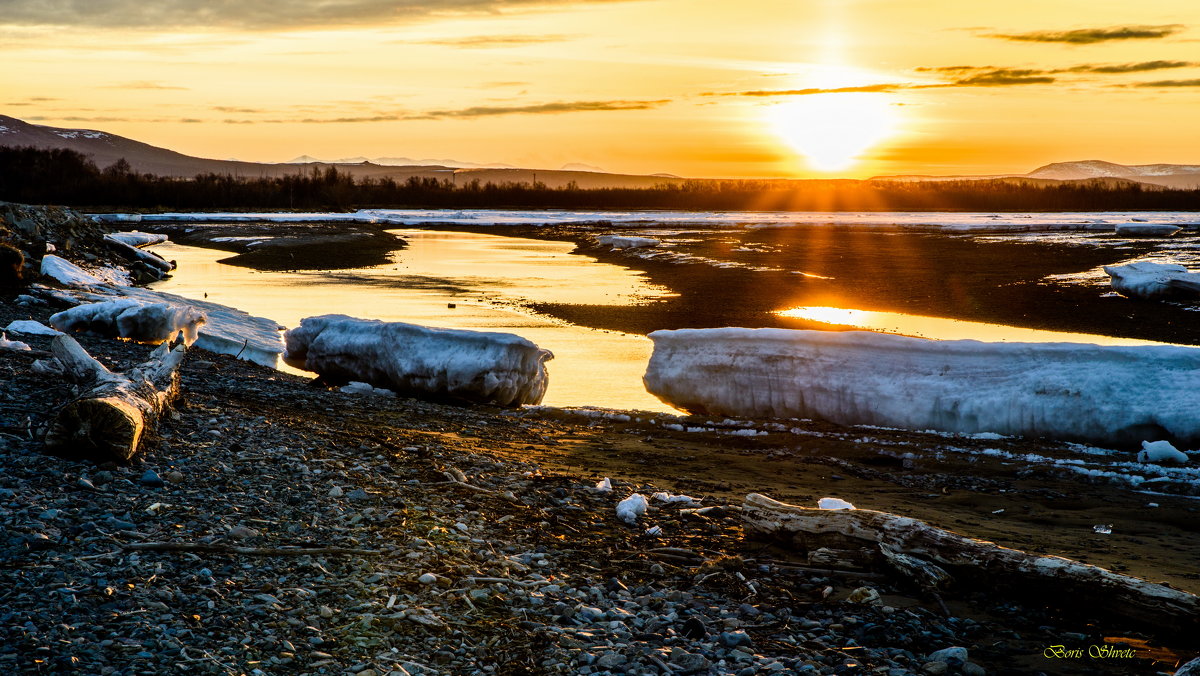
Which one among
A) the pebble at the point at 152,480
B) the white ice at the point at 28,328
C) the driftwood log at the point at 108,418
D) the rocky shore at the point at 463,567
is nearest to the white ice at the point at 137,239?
the white ice at the point at 28,328

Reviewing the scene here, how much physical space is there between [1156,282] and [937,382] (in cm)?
1690

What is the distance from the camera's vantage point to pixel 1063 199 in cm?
8912

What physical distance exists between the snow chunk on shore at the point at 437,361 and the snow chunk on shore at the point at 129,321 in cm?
229

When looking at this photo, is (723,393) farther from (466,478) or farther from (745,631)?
(745,631)

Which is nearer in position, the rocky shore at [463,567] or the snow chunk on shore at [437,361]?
the rocky shore at [463,567]

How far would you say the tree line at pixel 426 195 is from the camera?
264 ft

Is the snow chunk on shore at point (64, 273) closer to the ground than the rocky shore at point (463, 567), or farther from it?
farther from it

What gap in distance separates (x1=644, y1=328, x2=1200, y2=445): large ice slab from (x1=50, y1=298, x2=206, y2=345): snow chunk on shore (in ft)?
25.3

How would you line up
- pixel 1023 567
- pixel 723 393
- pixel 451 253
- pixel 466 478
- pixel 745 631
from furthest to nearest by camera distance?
pixel 451 253 → pixel 723 393 → pixel 466 478 → pixel 1023 567 → pixel 745 631

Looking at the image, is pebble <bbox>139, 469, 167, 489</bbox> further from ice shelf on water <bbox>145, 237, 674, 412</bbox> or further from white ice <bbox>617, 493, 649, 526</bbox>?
ice shelf on water <bbox>145, 237, 674, 412</bbox>

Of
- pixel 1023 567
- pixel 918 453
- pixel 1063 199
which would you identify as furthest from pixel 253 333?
pixel 1063 199

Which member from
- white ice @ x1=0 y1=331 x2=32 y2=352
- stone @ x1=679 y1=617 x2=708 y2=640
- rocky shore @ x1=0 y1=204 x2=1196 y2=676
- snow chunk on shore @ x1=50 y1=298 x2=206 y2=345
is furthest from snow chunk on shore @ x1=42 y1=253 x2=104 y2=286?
stone @ x1=679 y1=617 x2=708 y2=640

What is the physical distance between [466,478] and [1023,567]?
15.2 feet

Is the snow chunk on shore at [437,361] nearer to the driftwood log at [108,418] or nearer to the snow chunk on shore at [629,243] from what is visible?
the driftwood log at [108,418]
